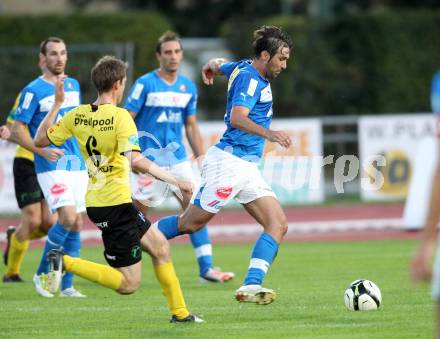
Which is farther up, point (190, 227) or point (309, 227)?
point (190, 227)

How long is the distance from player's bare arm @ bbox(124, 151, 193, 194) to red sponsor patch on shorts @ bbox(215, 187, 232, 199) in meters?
1.15

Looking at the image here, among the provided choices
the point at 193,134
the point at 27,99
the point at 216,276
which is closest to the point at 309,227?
the point at 193,134

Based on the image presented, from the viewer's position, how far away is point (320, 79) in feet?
87.5

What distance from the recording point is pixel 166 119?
11.6m

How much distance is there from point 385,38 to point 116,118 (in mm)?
20013

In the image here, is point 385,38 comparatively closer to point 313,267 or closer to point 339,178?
point 339,178

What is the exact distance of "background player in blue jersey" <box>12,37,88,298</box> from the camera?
33.9ft

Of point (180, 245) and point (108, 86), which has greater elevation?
point (108, 86)

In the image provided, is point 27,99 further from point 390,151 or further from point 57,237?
point 390,151

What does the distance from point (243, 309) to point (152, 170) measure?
1991 mm

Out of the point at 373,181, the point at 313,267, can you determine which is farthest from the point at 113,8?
the point at 313,267

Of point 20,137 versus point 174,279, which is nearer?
point 174,279

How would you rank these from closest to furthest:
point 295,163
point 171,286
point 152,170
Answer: point 152,170
point 171,286
point 295,163

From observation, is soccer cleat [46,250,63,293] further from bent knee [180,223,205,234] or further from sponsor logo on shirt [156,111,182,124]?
sponsor logo on shirt [156,111,182,124]
